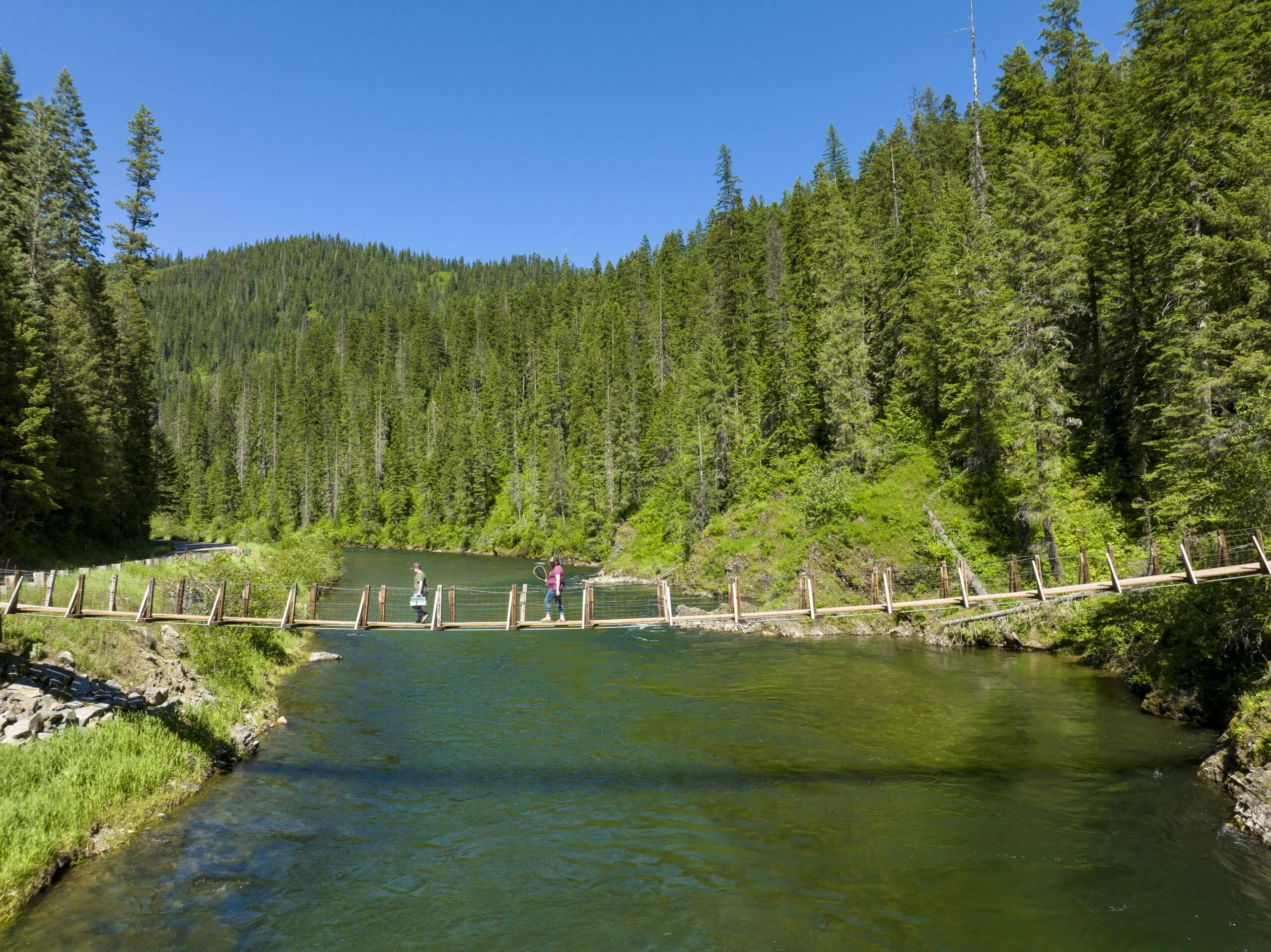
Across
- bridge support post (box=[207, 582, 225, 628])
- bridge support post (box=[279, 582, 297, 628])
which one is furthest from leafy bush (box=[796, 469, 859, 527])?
bridge support post (box=[207, 582, 225, 628])

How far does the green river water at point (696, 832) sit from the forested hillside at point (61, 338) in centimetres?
1646

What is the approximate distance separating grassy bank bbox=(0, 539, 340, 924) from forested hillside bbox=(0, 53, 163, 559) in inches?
333

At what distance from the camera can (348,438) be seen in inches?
4247

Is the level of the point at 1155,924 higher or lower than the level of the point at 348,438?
lower

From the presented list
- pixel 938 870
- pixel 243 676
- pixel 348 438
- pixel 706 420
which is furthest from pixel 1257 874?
pixel 348 438

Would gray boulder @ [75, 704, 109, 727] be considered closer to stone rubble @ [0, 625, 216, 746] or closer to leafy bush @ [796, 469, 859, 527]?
stone rubble @ [0, 625, 216, 746]

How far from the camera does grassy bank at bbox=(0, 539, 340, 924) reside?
1130 cm

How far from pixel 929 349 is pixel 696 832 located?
3704 centimetres

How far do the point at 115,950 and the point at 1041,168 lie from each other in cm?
4137

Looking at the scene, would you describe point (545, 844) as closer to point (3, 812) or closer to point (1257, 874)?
point (3, 812)

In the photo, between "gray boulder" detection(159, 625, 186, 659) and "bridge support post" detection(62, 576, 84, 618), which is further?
"gray boulder" detection(159, 625, 186, 659)

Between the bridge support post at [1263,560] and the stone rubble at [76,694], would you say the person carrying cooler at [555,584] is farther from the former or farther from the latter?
the bridge support post at [1263,560]

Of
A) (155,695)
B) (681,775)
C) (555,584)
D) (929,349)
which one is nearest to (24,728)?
(155,695)

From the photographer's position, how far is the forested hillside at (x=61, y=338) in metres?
26.7
